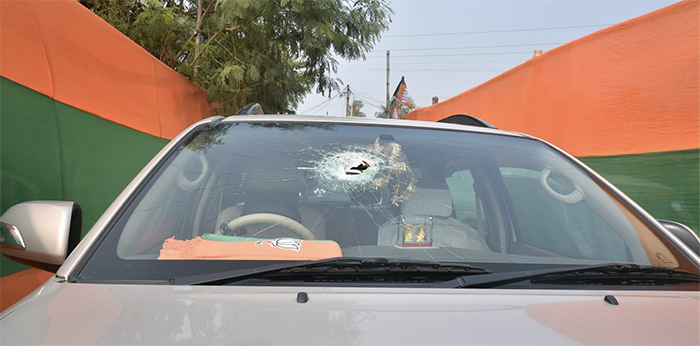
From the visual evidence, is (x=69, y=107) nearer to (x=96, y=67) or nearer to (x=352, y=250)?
(x=96, y=67)

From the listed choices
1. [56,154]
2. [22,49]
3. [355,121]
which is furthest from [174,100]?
[355,121]

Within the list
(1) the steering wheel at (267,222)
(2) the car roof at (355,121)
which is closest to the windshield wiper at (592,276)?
(1) the steering wheel at (267,222)

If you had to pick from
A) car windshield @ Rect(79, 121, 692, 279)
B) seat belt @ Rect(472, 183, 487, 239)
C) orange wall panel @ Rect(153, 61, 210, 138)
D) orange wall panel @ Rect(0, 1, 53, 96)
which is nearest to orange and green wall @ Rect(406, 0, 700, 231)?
seat belt @ Rect(472, 183, 487, 239)

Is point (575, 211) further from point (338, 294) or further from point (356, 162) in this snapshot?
point (338, 294)

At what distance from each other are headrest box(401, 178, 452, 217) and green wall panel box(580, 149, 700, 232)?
3.49 meters

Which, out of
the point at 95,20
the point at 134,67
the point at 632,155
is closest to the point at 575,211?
the point at 632,155

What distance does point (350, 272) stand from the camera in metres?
1.47

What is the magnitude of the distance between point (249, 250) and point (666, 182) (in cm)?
455

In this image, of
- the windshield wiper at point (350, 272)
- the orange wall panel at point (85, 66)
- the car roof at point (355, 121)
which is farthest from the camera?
the orange wall panel at point (85, 66)

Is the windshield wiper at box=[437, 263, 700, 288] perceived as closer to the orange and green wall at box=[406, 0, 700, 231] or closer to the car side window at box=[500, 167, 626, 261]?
the car side window at box=[500, 167, 626, 261]

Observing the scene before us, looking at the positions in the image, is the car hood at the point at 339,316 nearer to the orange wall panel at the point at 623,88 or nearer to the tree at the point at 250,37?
the orange wall panel at the point at 623,88

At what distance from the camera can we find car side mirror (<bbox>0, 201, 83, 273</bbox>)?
4.93 ft

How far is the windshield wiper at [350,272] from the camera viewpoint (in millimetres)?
1419

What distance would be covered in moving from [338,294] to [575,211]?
3.92 ft
